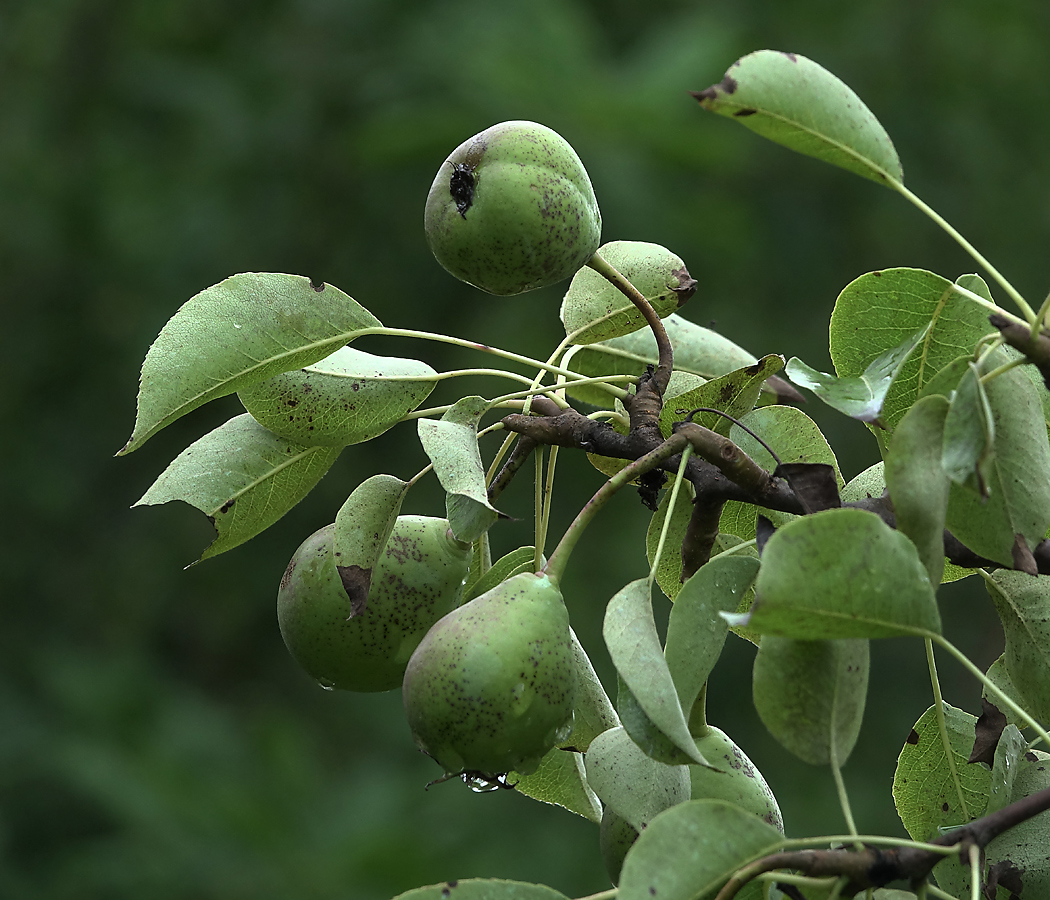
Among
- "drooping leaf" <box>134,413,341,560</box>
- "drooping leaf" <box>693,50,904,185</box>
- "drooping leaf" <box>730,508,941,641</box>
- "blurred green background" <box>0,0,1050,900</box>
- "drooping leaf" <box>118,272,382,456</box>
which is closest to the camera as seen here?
"drooping leaf" <box>730,508,941,641</box>

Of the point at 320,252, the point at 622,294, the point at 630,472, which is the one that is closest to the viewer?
A: the point at 630,472

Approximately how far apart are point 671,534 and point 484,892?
269 millimetres

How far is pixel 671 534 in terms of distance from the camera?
0.81 m

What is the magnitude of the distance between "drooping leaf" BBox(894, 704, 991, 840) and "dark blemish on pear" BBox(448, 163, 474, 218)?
46 cm

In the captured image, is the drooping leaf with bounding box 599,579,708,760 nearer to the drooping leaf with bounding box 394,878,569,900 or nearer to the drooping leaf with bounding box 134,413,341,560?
the drooping leaf with bounding box 394,878,569,900

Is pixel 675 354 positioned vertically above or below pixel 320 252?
above

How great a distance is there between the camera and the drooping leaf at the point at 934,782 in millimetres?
808

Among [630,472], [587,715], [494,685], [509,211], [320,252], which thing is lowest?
[320,252]

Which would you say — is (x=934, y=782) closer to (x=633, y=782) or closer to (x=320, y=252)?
(x=633, y=782)

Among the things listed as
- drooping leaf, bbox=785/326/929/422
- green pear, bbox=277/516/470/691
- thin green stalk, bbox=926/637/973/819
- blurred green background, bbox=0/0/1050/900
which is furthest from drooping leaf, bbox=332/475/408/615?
blurred green background, bbox=0/0/1050/900

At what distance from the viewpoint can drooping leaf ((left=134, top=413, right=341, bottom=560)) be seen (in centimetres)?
87

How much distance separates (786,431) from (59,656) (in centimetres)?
330

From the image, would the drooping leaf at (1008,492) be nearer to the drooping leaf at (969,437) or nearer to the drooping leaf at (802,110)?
the drooping leaf at (969,437)

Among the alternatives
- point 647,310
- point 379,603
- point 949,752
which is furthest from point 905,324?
point 379,603
